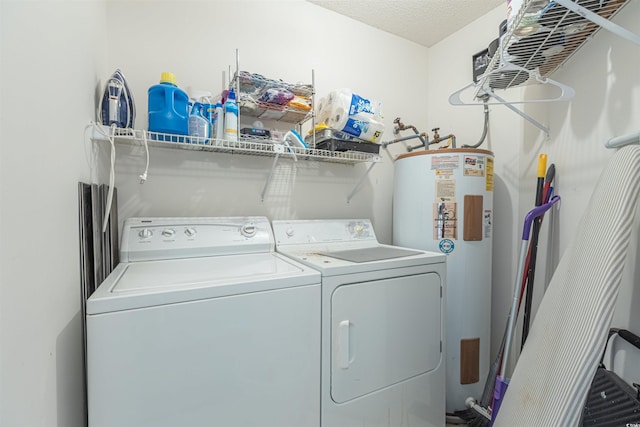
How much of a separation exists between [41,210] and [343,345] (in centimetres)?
108

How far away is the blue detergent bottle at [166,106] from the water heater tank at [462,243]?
142 centimetres

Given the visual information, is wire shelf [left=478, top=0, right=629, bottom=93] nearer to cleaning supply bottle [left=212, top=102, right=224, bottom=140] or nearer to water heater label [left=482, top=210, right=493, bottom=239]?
water heater label [left=482, top=210, right=493, bottom=239]

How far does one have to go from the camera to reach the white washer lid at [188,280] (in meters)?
0.84

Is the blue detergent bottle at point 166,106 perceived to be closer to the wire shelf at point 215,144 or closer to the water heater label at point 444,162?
the wire shelf at point 215,144

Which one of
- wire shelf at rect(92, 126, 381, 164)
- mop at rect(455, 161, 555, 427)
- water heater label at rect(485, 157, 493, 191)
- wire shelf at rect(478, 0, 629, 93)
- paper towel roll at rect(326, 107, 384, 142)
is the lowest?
mop at rect(455, 161, 555, 427)

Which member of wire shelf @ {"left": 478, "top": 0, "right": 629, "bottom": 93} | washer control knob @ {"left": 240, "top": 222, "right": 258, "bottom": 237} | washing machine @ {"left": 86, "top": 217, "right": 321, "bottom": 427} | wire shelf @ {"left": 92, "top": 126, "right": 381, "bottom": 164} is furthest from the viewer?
washer control knob @ {"left": 240, "top": 222, "right": 258, "bottom": 237}

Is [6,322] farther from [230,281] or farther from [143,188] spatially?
[143,188]

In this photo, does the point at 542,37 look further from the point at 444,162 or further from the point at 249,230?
the point at 249,230

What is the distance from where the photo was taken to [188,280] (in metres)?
0.99

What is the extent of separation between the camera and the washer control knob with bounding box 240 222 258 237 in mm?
1614

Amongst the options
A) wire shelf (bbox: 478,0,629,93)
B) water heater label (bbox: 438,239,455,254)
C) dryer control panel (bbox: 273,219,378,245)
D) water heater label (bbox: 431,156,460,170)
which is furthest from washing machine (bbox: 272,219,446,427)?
wire shelf (bbox: 478,0,629,93)

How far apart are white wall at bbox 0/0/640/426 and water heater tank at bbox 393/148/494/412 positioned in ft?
1.09

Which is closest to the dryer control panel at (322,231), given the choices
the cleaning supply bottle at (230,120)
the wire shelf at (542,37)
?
the cleaning supply bottle at (230,120)

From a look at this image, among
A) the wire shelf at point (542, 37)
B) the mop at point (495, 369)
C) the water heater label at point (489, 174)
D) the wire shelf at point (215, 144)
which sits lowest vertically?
the mop at point (495, 369)
